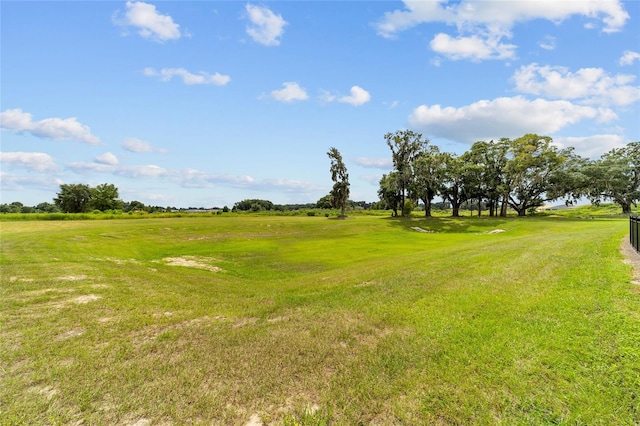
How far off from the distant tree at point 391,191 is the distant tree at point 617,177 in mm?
31878

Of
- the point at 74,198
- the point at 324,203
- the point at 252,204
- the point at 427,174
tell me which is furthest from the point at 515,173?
the point at 74,198

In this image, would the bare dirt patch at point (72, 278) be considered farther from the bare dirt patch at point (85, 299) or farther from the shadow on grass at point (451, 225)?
the shadow on grass at point (451, 225)

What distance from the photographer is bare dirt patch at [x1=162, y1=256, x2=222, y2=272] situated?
18.7 metres

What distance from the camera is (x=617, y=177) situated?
174 ft

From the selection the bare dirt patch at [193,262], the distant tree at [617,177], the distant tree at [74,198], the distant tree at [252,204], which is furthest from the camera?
the distant tree at [252,204]

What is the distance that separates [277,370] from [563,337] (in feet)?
18.0

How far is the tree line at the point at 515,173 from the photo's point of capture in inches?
2090

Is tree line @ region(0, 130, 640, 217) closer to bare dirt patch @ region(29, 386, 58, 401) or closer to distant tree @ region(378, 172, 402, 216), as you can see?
distant tree @ region(378, 172, 402, 216)

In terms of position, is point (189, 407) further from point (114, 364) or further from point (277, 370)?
point (114, 364)

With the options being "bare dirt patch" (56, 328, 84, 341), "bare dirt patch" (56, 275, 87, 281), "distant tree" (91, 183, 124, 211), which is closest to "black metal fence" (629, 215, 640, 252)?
"bare dirt patch" (56, 328, 84, 341)

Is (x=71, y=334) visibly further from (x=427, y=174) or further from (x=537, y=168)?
(x=537, y=168)

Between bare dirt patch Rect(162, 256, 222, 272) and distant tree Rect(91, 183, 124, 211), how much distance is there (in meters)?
89.3

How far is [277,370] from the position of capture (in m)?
5.50

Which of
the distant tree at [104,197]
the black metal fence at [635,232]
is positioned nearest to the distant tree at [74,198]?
the distant tree at [104,197]
